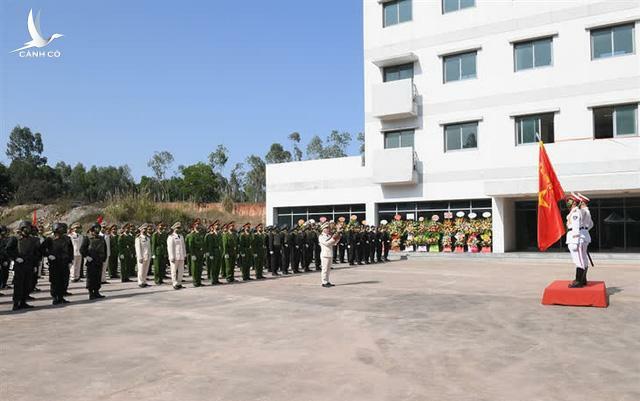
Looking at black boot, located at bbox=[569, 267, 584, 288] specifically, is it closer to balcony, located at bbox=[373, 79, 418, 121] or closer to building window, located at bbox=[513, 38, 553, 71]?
building window, located at bbox=[513, 38, 553, 71]

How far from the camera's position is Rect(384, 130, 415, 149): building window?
29609 millimetres

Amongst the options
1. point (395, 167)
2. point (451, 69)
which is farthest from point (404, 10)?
point (395, 167)

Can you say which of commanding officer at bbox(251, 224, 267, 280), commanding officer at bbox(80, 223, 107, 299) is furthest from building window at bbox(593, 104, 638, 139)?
commanding officer at bbox(80, 223, 107, 299)

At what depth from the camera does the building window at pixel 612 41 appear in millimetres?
23938

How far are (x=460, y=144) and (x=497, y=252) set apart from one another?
5.79 m

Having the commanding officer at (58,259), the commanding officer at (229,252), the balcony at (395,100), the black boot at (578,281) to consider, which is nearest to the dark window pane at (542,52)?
the balcony at (395,100)

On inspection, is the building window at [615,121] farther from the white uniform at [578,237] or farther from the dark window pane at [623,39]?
the white uniform at [578,237]

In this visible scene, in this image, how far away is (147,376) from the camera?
20.3ft

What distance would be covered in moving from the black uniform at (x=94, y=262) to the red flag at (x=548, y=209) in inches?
410

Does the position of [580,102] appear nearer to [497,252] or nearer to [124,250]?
[497,252]

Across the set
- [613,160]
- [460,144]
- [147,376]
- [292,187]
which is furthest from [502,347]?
[292,187]

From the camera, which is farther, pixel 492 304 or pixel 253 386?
pixel 492 304

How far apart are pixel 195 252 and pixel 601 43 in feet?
67.0

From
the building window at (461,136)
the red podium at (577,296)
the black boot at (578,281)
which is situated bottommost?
the red podium at (577,296)
